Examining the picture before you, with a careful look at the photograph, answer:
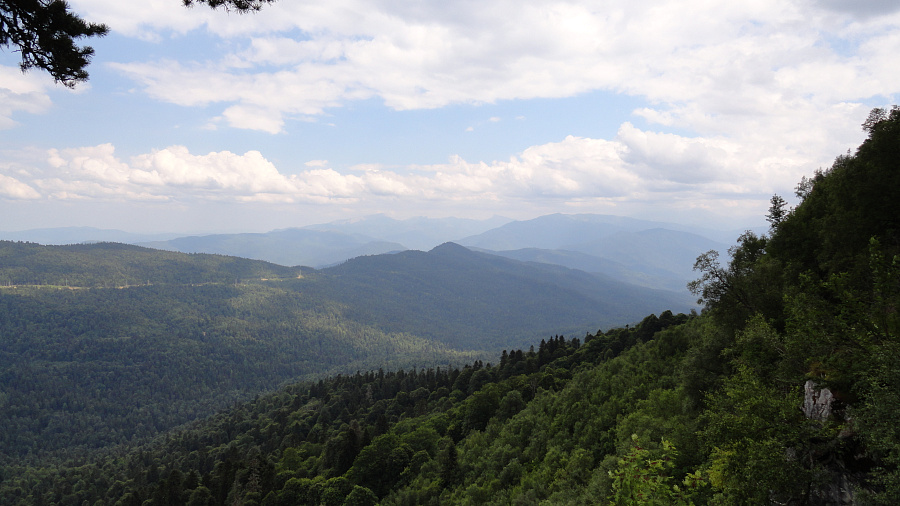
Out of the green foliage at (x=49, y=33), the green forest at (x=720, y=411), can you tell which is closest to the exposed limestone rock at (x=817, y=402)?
the green forest at (x=720, y=411)

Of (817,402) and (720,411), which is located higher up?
(817,402)

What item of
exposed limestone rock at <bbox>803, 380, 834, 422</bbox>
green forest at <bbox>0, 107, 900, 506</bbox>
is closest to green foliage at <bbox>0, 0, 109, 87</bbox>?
green forest at <bbox>0, 107, 900, 506</bbox>

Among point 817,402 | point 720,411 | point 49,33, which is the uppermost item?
point 49,33

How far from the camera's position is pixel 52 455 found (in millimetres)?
180875

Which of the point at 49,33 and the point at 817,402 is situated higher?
the point at 49,33

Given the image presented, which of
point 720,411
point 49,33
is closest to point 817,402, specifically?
point 720,411

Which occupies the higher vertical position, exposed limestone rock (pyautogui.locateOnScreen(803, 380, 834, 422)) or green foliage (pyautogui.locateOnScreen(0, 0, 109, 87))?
green foliage (pyautogui.locateOnScreen(0, 0, 109, 87))

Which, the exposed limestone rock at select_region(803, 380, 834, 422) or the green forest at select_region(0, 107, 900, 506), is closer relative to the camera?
the green forest at select_region(0, 107, 900, 506)

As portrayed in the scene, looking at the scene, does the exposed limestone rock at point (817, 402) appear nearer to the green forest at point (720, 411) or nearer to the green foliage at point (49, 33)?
the green forest at point (720, 411)

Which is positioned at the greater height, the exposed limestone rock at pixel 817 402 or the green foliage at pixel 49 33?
the green foliage at pixel 49 33

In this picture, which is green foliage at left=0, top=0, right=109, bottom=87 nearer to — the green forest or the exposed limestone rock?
the green forest

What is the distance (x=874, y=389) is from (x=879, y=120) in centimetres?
2687

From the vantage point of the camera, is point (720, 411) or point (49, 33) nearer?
point (49, 33)

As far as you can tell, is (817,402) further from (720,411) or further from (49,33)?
(49,33)
